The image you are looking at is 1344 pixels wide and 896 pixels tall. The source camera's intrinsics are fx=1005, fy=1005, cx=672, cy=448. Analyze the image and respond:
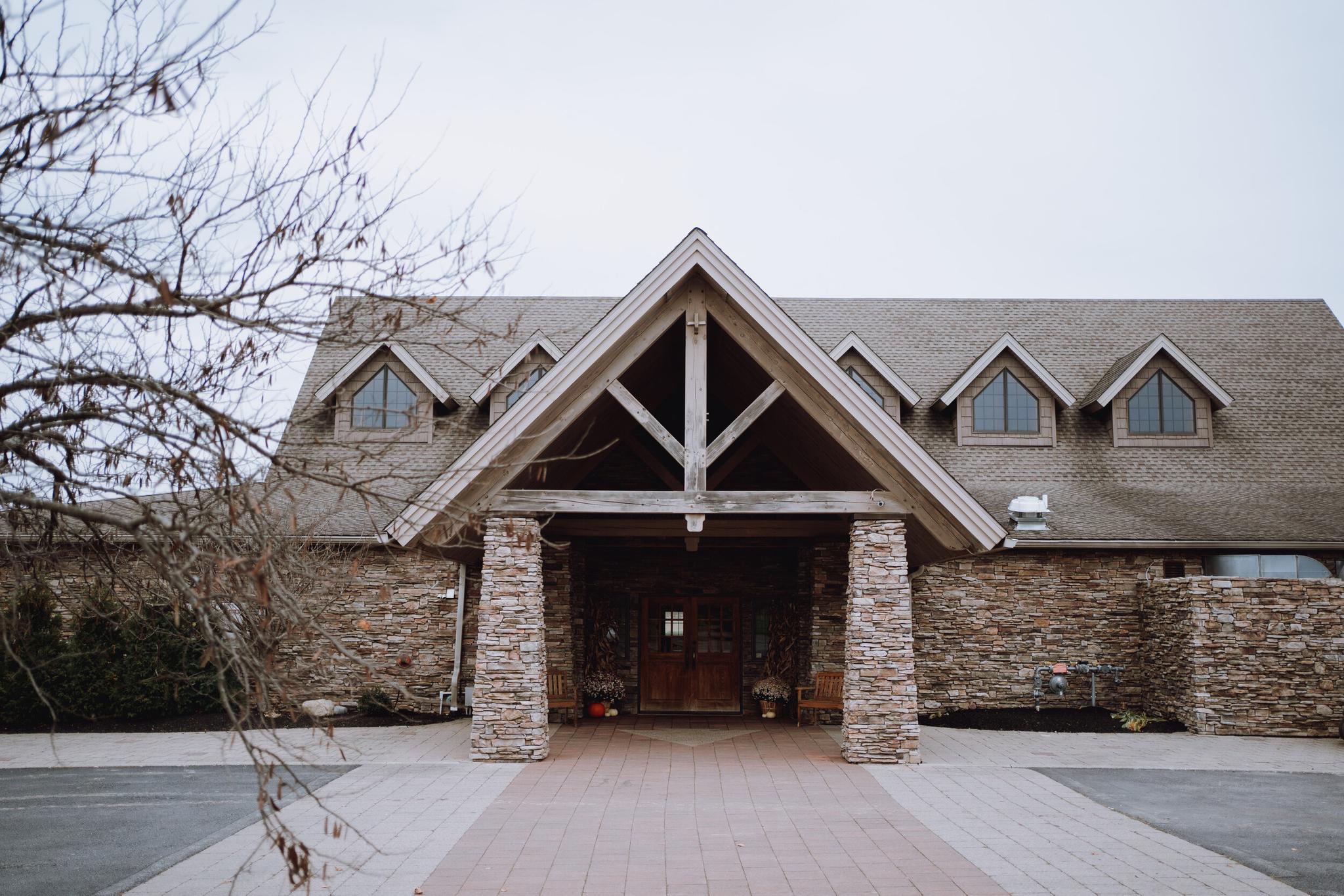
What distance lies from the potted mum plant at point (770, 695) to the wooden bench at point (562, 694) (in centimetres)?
294

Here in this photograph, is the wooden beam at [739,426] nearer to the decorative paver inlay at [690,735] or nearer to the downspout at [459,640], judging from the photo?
the decorative paver inlay at [690,735]

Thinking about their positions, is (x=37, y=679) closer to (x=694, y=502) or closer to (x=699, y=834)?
(x=694, y=502)

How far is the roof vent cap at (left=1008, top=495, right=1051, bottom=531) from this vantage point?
1614 centimetres

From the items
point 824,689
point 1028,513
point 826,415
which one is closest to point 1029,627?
point 1028,513

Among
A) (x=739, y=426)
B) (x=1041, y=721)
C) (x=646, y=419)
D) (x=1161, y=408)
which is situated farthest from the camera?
(x=1161, y=408)

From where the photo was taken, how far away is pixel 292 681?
4480 millimetres

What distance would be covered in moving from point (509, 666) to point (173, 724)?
6.89 m

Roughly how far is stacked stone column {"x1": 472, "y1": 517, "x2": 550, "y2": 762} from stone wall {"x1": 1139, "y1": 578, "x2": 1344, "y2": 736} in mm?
9858

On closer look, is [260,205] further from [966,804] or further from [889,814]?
[966,804]

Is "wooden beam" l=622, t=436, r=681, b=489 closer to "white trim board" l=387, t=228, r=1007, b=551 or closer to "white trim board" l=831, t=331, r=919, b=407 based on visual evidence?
"white trim board" l=387, t=228, r=1007, b=551

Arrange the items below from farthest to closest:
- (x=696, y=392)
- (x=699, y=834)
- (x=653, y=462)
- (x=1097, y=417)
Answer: (x=1097, y=417), (x=653, y=462), (x=696, y=392), (x=699, y=834)

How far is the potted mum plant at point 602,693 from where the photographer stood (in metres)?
16.1

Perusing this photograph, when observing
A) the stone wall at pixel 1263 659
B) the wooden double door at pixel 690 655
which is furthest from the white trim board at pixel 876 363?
the stone wall at pixel 1263 659

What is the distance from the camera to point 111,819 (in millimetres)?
9078
